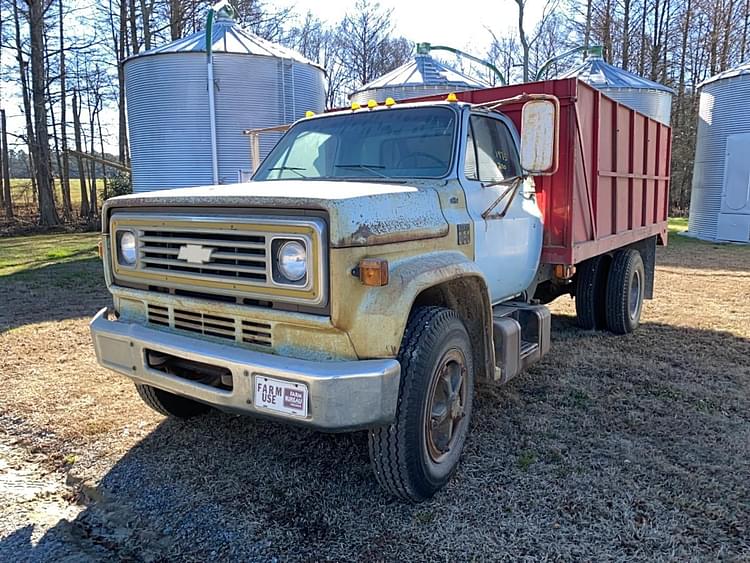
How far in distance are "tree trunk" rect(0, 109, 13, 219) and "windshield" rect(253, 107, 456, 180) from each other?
86.8ft

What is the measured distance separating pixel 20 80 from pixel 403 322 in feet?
97.9

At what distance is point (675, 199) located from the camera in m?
33.7

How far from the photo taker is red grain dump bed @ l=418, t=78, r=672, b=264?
4.96 meters

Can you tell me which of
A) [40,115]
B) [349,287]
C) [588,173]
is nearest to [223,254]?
[349,287]

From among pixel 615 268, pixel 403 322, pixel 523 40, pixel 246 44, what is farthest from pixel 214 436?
pixel 523 40

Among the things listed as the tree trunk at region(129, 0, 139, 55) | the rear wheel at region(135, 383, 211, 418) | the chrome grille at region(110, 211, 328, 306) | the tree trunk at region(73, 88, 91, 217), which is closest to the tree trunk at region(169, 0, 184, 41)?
the tree trunk at region(129, 0, 139, 55)

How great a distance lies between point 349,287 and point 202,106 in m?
14.3

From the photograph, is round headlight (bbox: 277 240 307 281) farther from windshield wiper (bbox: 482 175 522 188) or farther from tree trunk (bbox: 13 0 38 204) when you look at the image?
tree trunk (bbox: 13 0 38 204)

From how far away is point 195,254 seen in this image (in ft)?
10.1

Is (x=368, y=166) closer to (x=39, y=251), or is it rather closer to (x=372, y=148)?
(x=372, y=148)

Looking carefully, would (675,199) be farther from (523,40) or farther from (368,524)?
(368,524)

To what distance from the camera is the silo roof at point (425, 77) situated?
1817 centimetres

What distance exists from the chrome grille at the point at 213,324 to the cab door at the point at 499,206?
1.51 m

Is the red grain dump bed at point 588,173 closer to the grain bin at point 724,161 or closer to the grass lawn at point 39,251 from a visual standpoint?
the grass lawn at point 39,251
